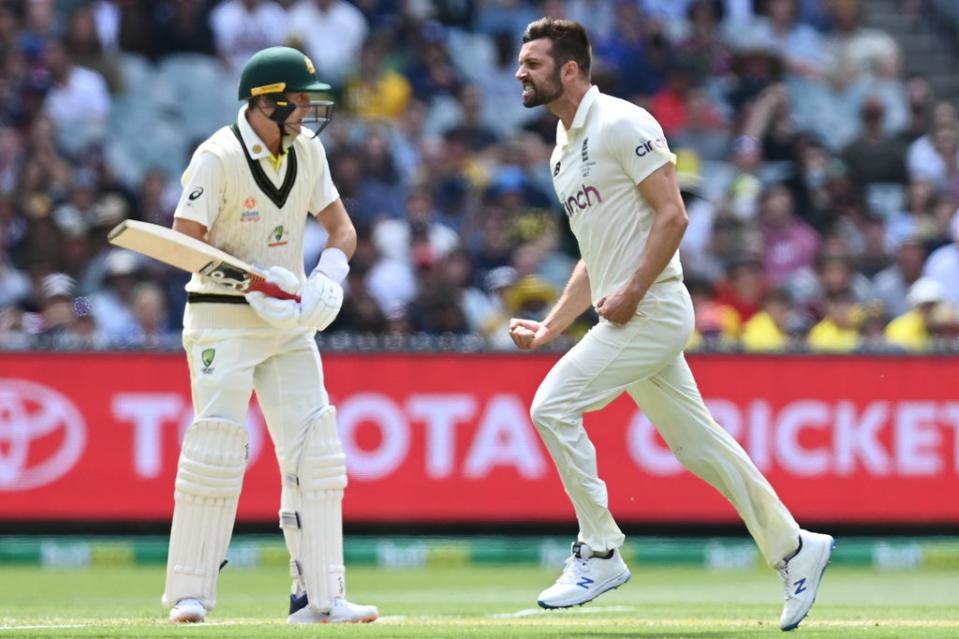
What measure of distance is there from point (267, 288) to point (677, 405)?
5.51ft

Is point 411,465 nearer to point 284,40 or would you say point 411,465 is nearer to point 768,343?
point 768,343

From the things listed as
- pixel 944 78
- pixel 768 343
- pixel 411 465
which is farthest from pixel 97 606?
pixel 944 78

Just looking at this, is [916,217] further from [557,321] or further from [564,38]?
[564,38]

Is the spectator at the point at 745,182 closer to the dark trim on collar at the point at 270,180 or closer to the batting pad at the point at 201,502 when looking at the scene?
the dark trim on collar at the point at 270,180

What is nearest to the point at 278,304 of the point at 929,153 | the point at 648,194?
the point at 648,194

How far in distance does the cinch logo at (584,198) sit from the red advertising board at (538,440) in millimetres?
4886

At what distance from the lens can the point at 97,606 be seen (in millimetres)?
9398

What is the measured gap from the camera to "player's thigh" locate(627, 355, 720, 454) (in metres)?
7.45

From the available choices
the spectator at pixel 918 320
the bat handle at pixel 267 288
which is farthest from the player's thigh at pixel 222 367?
the spectator at pixel 918 320

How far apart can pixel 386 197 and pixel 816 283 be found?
3394mm

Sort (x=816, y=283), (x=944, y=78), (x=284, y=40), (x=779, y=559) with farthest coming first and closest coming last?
1. (x=944, y=78)
2. (x=284, y=40)
3. (x=816, y=283)
4. (x=779, y=559)

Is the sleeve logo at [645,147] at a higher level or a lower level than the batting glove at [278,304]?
higher

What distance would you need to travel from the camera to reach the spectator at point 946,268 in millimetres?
13945

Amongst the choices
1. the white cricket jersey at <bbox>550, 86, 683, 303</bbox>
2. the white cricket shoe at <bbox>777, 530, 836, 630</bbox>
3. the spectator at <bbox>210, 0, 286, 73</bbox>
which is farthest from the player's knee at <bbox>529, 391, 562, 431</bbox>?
the spectator at <bbox>210, 0, 286, 73</bbox>
